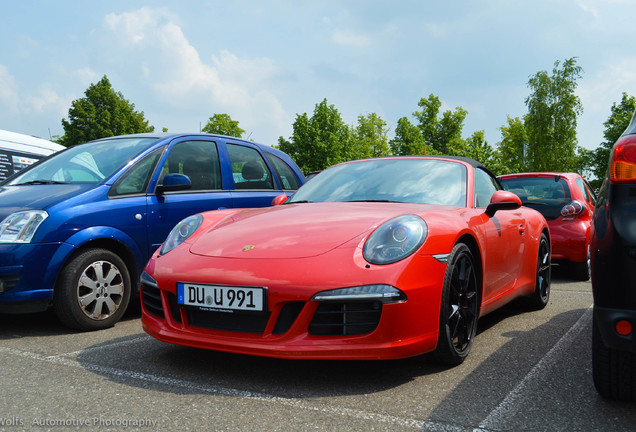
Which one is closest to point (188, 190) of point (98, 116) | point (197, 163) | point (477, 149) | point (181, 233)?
point (197, 163)

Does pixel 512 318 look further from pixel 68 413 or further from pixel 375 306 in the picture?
pixel 68 413

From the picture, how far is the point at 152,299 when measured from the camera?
340 cm

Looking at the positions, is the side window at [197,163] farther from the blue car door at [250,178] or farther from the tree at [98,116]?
the tree at [98,116]

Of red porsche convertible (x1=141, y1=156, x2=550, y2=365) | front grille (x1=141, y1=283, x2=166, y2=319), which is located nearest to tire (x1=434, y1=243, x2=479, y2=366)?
red porsche convertible (x1=141, y1=156, x2=550, y2=365)

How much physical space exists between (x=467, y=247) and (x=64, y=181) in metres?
3.39

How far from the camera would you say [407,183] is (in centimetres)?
412

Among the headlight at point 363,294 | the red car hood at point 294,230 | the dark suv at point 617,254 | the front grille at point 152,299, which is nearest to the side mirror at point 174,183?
the red car hood at point 294,230

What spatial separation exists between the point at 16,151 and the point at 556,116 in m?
48.3

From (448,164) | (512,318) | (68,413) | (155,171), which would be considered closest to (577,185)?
(512,318)

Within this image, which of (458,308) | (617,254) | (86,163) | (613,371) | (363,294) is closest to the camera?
(617,254)

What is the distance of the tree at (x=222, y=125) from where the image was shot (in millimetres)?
49800

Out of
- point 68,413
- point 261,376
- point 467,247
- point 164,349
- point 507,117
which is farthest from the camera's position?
point 507,117

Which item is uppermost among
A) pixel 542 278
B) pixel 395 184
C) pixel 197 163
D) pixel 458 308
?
pixel 197 163

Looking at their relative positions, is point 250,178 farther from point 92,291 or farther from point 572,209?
point 572,209
